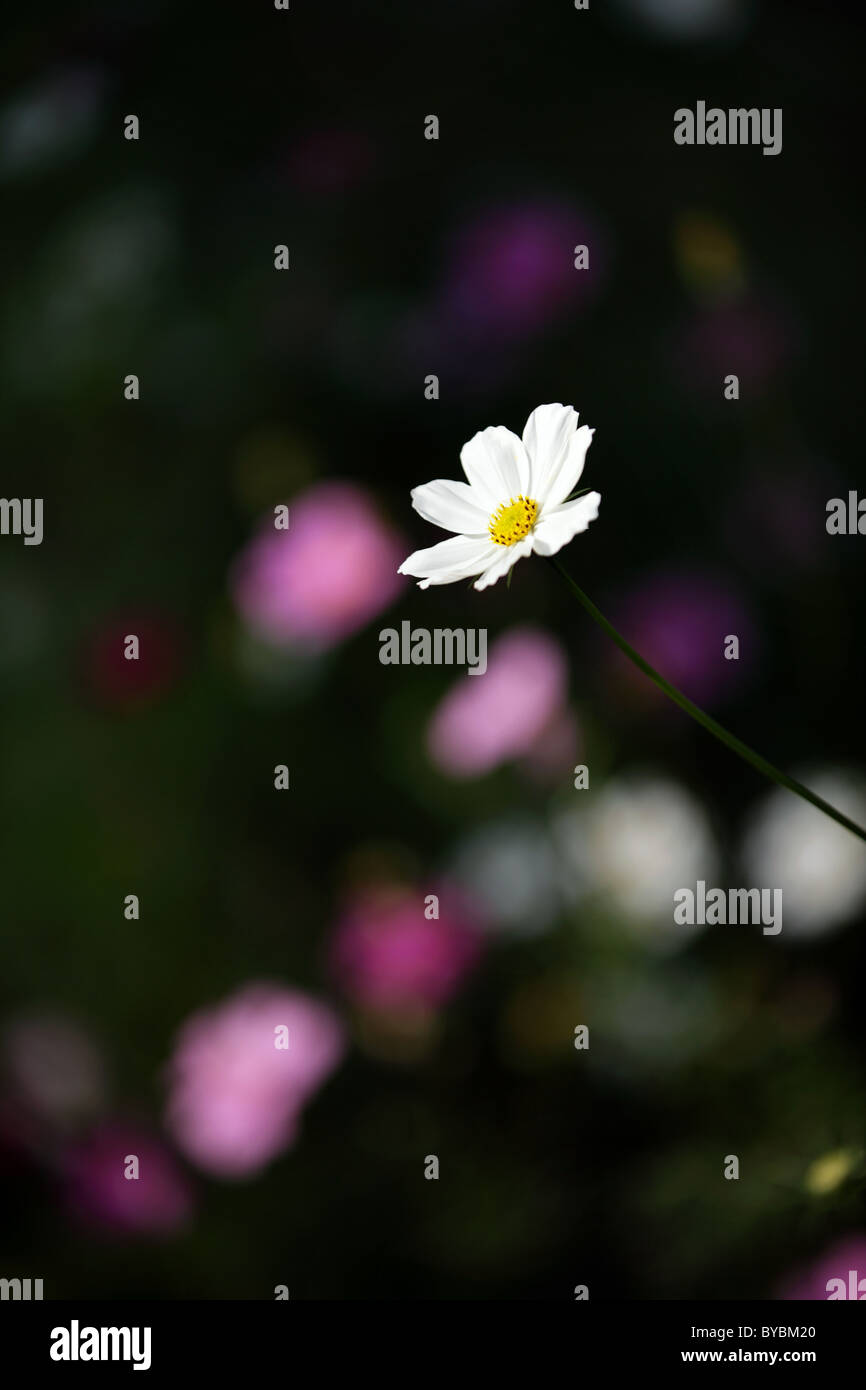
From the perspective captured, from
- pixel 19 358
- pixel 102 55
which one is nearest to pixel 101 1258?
pixel 19 358

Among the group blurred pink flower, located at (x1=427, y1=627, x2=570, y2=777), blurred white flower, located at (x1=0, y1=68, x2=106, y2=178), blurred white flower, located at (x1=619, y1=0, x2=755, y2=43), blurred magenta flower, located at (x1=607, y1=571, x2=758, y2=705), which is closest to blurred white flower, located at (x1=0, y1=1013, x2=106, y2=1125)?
blurred pink flower, located at (x1=427, y1=627, x2=570, y2=777)

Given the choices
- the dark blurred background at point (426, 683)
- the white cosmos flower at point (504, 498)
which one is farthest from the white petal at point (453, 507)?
the dark blurred background at point (426, 683)

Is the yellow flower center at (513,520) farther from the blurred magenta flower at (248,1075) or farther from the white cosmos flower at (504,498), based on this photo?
the blurred magenta flower at (248,1075)

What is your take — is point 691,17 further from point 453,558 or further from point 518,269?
point 453,558

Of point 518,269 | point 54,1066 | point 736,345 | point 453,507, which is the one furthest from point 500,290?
point 54,1066
